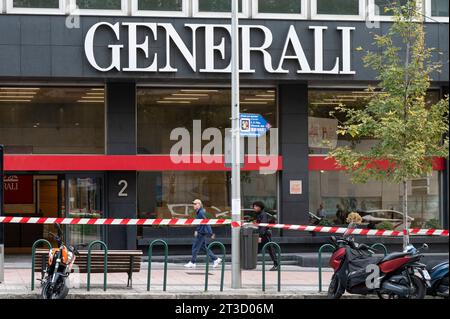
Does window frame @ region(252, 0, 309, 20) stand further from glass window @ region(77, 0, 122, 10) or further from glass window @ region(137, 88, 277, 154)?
glass window @ region(77, 0, 122, 10)

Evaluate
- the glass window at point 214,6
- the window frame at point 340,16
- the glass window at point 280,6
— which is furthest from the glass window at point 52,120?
the window frame at point 340,16

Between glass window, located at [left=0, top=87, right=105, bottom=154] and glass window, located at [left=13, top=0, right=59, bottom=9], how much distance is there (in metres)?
2.48

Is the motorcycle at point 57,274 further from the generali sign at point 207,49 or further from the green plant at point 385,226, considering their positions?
the green plant at point 385,226

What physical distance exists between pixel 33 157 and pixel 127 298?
8.79 meters

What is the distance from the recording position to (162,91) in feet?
81.7

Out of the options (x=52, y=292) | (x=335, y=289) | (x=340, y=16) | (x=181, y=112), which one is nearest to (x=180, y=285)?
(x=52, y=292)

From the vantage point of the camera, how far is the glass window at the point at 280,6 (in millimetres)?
24062

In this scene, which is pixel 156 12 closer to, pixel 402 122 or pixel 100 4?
pixel 100 4

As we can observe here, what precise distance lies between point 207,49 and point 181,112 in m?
2.34

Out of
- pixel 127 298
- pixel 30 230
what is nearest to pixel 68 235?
pixel 30 230

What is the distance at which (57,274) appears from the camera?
15.3 m

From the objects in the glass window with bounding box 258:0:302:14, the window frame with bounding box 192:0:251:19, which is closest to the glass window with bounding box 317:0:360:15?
the glass window with bounding box 258:0:302:14
